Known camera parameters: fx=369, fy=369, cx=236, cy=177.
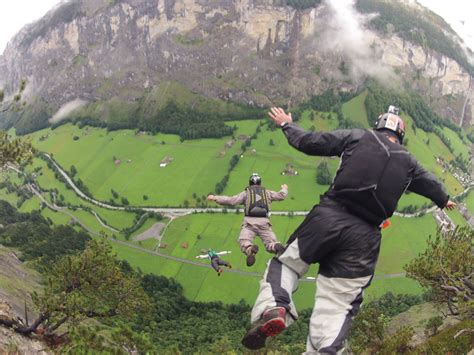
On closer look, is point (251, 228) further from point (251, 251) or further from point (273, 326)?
point (273, 326)

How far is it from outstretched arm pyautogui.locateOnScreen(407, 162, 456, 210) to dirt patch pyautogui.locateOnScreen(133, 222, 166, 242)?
101 m

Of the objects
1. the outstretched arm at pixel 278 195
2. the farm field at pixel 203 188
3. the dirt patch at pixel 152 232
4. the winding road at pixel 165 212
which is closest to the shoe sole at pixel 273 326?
the outstretched arm at pixel 278 195

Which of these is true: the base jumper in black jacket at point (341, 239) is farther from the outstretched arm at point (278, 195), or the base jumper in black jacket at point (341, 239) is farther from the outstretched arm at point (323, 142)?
the outstretched arm at point (278, 195)

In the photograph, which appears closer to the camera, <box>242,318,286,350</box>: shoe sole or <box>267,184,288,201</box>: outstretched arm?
<box>242,318,286,350</box>: shoe sole

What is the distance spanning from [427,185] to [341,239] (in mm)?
1816

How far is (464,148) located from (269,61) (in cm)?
10418

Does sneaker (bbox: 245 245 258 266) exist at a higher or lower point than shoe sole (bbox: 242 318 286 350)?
lower

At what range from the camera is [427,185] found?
19.2ft

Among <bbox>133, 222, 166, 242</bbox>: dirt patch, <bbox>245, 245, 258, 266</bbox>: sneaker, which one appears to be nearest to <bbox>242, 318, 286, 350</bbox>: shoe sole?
<bbox>245, 245, 258, 266</bbox>: sneaker

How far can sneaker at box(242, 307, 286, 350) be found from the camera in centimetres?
502

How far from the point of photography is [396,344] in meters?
27.0

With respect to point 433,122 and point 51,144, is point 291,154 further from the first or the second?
point 51,144

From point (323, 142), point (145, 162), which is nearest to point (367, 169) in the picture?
point (323, 142)

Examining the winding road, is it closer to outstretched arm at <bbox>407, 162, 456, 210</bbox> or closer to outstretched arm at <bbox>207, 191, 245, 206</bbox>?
outstretched arm at <bbox>207, 191, 245, 206</bbox>
